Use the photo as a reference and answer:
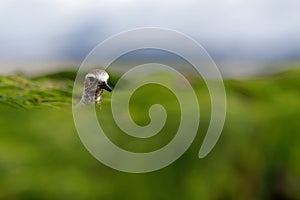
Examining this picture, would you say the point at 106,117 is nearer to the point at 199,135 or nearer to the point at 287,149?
the point at 199,135

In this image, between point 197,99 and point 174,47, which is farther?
point 197,99

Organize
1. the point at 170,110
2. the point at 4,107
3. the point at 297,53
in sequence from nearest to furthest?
1. the point at 4,107
2. the point at 170,110
3. the point at 297,53

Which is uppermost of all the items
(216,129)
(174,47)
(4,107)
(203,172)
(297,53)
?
(297,53)

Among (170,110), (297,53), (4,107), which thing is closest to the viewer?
(4,107)

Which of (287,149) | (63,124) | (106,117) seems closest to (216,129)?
(287,149)
